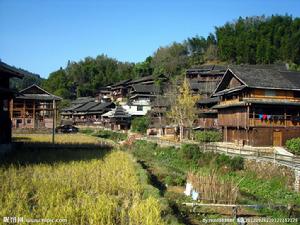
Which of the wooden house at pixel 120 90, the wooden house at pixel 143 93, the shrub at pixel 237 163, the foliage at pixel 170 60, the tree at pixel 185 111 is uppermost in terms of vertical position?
the foliage at pixel 170 60

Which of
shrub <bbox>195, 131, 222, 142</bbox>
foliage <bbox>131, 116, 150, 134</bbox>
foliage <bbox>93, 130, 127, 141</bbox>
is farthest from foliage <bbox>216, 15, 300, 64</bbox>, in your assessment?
shrub <bbox>195, 131, 222, 142</bbox>

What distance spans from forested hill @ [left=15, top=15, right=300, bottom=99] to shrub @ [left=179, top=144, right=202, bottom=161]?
47264 mm

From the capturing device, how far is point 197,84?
2714 inches

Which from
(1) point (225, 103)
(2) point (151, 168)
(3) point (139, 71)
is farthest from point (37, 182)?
(3) point (139, 71)

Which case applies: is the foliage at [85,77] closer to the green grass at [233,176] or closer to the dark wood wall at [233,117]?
the dark wood wall at [233,117]

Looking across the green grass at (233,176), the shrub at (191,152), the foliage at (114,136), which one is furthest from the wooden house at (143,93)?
the shrub at (191,152)

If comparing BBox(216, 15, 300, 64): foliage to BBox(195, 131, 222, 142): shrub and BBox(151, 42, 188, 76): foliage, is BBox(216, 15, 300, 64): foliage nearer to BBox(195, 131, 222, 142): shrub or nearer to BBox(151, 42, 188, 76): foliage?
BBox(151, 42, 188, 76): foliage

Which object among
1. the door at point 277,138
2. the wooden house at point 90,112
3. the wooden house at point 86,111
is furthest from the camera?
the wooden house at point 86,111

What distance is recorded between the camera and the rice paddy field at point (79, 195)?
10.6m

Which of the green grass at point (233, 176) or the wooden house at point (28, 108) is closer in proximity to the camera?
the green grass at point (233, 176)

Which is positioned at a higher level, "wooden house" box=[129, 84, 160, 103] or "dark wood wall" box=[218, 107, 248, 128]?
"wooden house" box=[129, 84, 160, 103]

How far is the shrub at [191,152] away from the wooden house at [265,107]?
5.76 meters

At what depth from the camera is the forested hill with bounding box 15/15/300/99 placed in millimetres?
82500

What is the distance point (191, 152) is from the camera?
31.5 m
